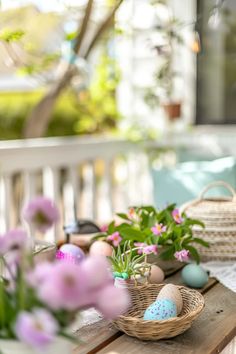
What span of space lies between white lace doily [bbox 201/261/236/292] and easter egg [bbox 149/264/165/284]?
0.62 ft

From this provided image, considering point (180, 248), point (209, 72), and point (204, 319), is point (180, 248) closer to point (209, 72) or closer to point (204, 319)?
point (204, 319)

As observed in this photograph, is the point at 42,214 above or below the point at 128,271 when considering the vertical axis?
above

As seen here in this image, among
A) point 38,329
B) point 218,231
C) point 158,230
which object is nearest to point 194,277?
point 158,230

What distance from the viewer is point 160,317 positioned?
1256mm

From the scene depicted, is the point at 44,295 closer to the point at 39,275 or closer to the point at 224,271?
the point at 39,275

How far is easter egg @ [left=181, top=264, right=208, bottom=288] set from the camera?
1.63m

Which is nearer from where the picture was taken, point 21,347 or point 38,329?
point 38,329

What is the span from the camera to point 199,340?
126 cm

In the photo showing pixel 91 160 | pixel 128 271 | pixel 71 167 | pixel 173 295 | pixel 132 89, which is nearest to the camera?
pixel 173 295

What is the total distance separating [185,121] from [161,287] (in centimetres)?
302

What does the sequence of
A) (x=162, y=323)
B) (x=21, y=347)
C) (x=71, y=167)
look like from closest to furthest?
(x=21, y=347) → (x=162, y=323) → (x=71, y=167)

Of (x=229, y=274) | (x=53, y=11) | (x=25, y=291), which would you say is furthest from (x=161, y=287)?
(x=53, y=11)

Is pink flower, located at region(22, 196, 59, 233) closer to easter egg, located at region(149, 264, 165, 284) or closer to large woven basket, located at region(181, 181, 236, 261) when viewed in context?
easter egg, located at region(149, 264, 165, 284)

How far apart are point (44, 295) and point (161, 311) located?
0.60 m
